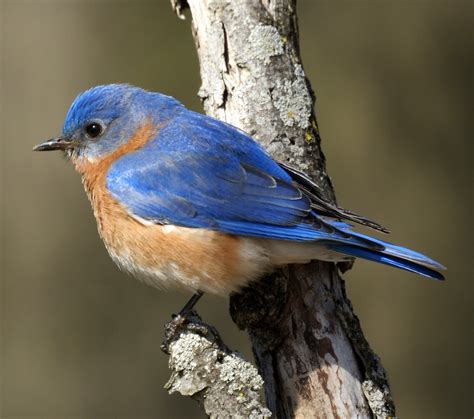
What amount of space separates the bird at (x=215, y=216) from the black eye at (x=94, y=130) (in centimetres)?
35

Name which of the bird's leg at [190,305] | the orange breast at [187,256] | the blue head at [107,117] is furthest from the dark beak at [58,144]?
the bird's leg at [190,305]

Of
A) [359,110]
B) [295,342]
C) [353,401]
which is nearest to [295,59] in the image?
[295,342]

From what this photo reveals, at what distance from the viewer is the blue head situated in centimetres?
494

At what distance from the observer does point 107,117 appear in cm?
497

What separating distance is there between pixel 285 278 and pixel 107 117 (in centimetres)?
152

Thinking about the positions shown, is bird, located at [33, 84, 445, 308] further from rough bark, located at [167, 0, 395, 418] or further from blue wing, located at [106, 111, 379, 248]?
rough bark, located at [167, 0, 395, 418]

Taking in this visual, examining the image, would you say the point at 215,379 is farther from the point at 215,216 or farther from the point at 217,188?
the point at 217,188

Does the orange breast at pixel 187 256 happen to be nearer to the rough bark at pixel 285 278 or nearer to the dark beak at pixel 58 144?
the rough bark at pixel 285 278

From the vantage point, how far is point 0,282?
7727mm

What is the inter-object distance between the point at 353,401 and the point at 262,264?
33.8 inches

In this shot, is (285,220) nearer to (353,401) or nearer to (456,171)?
(353,401)

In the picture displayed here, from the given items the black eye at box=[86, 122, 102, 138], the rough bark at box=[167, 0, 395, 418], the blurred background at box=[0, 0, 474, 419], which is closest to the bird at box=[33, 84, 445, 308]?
the rough bark at box=[167, 0, 395, 418]

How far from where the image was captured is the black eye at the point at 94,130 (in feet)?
16.4

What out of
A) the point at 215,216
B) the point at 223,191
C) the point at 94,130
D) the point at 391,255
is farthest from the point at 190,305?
the point at 94,130
